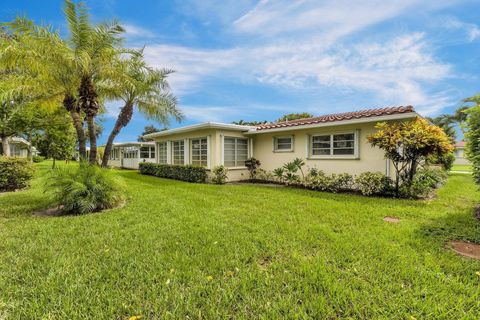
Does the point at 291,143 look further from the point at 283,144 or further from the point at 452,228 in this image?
the point at 452,228

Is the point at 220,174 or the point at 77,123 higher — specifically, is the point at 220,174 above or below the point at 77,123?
below

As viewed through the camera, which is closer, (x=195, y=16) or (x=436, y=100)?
(x=195, y=16)

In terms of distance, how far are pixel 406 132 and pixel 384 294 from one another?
7.15m

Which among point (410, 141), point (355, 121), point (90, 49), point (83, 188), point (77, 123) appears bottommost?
point (83, 188)

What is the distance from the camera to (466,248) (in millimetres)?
4168

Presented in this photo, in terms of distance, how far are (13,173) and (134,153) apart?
1847cm

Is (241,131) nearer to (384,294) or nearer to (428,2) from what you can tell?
(428,2)

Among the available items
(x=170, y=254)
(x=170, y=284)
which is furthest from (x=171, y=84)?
(x=170, y=284)

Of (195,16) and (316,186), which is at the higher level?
(195,16)

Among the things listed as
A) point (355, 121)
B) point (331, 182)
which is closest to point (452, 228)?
point (331, 182)

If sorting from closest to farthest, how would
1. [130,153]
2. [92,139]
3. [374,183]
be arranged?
[92,139], [374,183], [130,153]

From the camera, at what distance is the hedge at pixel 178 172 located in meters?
13.5

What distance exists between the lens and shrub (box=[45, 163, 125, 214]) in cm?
637

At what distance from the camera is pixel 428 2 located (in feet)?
24.2
